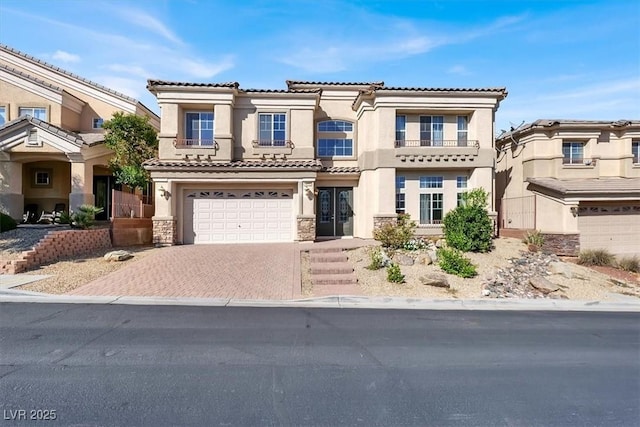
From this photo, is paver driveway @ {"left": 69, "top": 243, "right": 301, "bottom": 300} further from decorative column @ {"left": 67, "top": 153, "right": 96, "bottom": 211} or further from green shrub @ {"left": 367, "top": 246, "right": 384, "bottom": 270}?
decorative column @ {"left": 67, "top": 153, "right": 96, "bottom": 211}

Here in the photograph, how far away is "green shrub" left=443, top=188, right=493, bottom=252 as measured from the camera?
14422 mm

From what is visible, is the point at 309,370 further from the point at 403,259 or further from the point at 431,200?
the point at 431,200

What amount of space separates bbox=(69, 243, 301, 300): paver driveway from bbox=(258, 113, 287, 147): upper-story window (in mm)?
5996

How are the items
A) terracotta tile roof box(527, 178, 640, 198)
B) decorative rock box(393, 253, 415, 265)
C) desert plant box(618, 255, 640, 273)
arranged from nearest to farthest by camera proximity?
decorative rock box(393, 253, 415, 265) < desert plant box(618, 255, 640, 273) < terracotta tile roof box(527, 178, 640, 198)

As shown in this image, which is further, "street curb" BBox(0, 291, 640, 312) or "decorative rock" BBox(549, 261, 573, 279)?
"decorative rock" BBox(549, 261, 573, 279)

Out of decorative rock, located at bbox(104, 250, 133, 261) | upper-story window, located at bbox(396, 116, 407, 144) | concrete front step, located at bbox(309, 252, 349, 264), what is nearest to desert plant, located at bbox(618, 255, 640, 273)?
upper-story window, located at bbox(396, 116, 407, 144)

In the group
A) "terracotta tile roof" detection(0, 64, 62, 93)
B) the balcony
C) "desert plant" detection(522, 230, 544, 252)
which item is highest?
"terracotta tile roof" detection(0, 64, 62, 93)

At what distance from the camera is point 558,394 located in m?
4.55

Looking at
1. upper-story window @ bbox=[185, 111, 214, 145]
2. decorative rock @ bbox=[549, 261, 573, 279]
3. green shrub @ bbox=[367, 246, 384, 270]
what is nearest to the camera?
green shrub @ bbox=[367, 246, 384, 270]

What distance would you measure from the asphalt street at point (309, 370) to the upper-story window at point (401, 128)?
37.9ft

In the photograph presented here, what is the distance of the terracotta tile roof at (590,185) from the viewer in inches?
614

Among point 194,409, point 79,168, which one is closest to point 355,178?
point 79,168

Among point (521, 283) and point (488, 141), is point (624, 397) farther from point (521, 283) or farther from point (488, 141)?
point (488, 141)

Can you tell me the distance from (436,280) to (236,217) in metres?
9.96
